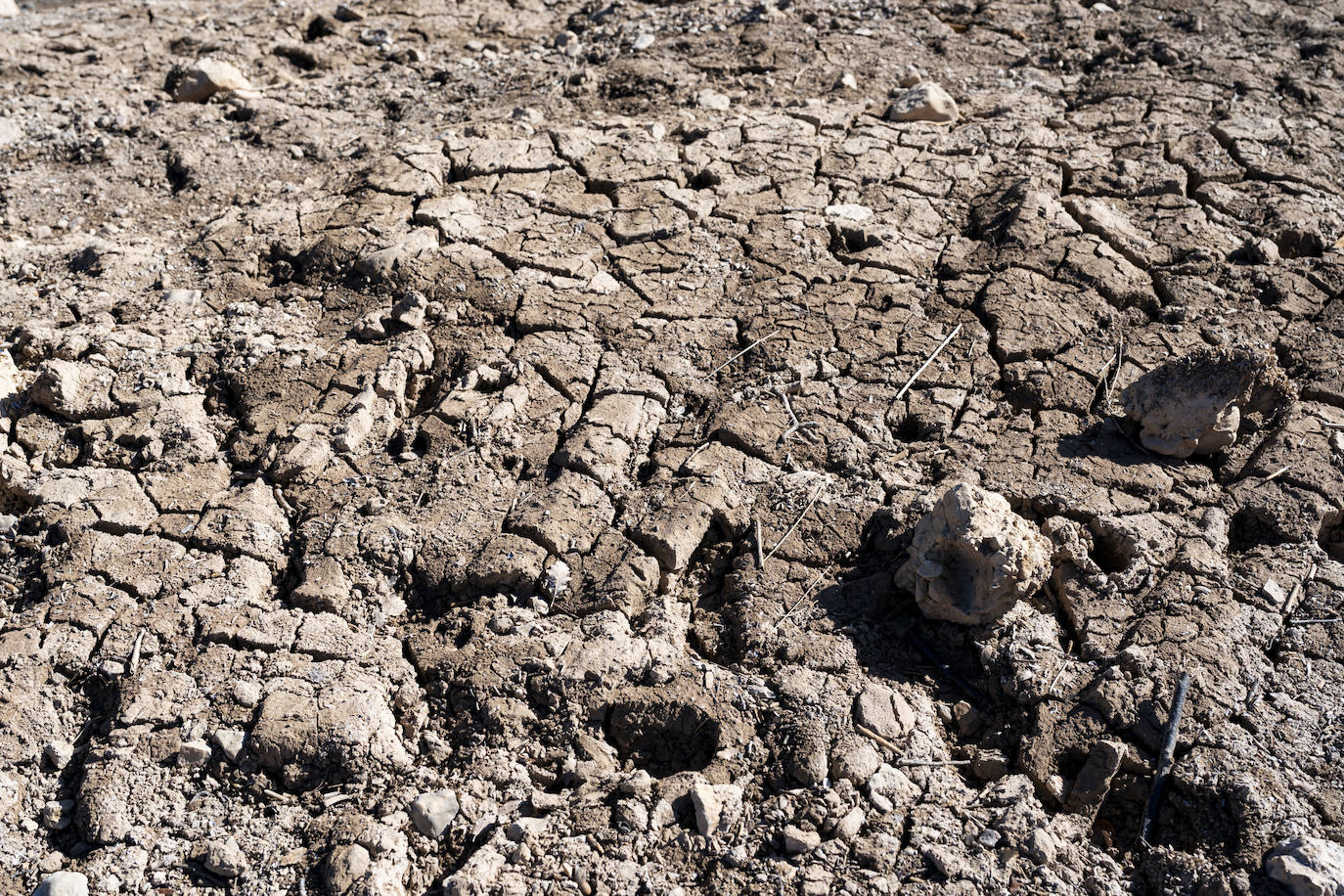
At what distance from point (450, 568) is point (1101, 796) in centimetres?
165

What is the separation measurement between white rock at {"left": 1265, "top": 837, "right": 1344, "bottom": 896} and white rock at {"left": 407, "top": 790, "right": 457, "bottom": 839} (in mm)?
1761

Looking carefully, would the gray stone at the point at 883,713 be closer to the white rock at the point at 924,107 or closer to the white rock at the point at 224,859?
the white rock at the point at 224,859

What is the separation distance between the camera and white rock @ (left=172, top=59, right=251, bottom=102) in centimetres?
421

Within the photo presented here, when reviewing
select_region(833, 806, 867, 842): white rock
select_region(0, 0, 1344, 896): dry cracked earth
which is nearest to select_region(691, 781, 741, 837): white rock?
select_region(0, 0, 1344, 896): dry cracked earth

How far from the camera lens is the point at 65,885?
213cm

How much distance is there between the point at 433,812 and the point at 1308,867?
1.86 meters

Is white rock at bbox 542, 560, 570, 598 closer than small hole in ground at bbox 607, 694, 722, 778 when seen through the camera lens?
No

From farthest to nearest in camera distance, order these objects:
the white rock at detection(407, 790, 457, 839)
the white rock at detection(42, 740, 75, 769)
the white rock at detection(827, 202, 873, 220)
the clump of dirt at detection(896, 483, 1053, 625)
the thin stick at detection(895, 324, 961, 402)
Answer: the white rock at detection(827, 202, 873, 220) < the thin stick at detection(895, 324, 961, 402) < the clump of dirt at detection(896, 483, 1053, 625) < the white rock at detection(42, 740, 75, 769) < the white rock at detection(407, 790, 457, 839)

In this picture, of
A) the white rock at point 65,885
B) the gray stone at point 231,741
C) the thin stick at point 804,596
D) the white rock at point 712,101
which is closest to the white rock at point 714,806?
the thin stick at point 804,596

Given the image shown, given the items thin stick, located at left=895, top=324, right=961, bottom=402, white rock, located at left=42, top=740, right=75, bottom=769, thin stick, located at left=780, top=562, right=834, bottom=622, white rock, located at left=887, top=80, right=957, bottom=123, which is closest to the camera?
white rock, located at left=42, top=740, right=75, bottom=769

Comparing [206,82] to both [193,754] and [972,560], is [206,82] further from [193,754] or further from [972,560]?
[972,560]

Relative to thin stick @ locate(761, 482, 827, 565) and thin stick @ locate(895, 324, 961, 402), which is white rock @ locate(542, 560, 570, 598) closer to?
thin stick @ locate(761, 482, 827, 565)

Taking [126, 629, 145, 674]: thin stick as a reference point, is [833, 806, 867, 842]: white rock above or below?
below

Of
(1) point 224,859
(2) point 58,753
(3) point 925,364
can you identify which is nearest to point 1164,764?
(3) point 925,364
